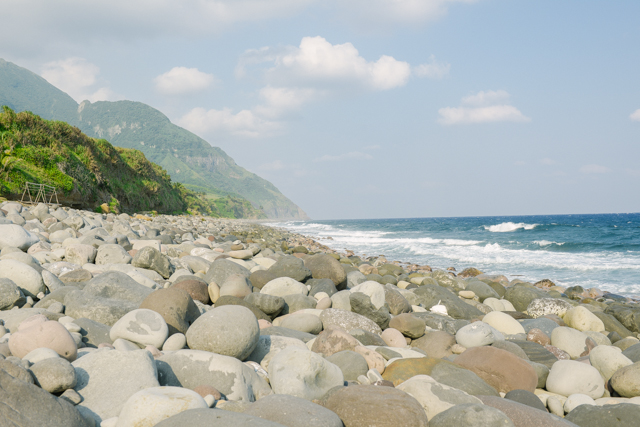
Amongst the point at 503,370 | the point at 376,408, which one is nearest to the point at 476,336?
the point at 503,370

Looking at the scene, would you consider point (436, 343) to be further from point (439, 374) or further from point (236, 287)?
point (236, 287)

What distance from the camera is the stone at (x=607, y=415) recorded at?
10.3 feet

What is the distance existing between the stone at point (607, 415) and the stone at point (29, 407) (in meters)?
3.76

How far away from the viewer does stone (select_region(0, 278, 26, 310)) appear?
400 centimetres

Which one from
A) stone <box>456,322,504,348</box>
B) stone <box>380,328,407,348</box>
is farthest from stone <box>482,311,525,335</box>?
stone <box>380,328,407,348</box>

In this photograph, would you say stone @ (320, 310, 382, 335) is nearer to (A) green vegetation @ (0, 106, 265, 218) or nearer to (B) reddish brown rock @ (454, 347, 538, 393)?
(B) reddish brown rock @ (454, 347, 538, 393)

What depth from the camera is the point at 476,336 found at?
201 inches

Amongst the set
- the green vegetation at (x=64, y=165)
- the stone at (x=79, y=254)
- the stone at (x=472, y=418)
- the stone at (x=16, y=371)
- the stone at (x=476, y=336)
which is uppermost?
the green vegetation at (x=64, y=165)

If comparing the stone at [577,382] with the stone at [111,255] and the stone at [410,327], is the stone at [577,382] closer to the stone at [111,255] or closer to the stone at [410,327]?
the stone at [410,327]

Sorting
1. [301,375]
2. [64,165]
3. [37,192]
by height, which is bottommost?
[301,375]

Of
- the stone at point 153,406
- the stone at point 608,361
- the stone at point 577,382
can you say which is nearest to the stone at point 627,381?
the stone at point 577,382

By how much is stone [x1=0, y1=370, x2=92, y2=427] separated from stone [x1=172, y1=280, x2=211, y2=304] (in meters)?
3.36

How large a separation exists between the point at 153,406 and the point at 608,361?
5.05 metres

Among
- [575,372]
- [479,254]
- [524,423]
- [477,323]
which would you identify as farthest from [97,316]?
[479,254]
